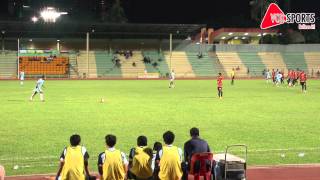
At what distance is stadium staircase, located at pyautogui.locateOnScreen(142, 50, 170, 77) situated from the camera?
71125 mm

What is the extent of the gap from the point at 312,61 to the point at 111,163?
72.8 metres

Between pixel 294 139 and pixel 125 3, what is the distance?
7616cm

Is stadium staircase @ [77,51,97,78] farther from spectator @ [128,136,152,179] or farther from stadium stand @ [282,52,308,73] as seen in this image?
spectator @ [128,136,152,179]

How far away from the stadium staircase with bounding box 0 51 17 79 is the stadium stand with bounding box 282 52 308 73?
39.2 metres

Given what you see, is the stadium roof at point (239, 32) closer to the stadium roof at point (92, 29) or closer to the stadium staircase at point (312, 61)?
the stadium staircase at point (312, 61)

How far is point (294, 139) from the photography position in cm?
1549

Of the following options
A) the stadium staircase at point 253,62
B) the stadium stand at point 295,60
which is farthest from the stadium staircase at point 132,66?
the stadium stand at point 295,60

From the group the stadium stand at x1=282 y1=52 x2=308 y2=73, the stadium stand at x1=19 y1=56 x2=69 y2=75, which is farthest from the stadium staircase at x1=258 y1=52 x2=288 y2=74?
the stadium stand at x1=19 y1=56 x2=69 y2=75

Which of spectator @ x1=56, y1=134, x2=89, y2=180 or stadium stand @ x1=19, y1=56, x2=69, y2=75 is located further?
stadium stand @ x1=19, y1=56, x2=69, y2=75

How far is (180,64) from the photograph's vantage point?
7281 cm

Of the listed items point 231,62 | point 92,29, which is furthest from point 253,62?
point 92,29

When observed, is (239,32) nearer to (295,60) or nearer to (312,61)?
(295,60)

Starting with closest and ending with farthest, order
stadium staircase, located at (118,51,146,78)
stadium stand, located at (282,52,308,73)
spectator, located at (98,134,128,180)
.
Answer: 1. spectator, located at (98,134,128,180)
2. stadium staircase, located at (118,51,146,78)
3. stadium stand, located at (282,52,308,73)

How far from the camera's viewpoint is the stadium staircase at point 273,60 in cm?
7450
